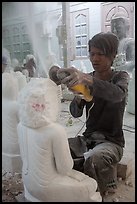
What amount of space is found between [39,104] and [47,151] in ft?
0.71

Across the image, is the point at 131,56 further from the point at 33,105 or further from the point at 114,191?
the point at 33,105

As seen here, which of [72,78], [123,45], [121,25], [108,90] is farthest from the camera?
[121,25]

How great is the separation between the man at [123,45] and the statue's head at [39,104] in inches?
116

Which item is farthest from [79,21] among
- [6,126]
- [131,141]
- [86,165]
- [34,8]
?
[86,165]

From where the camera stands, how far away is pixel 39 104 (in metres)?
1.15

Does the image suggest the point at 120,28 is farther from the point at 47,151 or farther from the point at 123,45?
the point at 47,151

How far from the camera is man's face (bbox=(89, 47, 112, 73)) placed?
148 cm

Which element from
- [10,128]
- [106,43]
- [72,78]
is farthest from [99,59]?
[10,128]

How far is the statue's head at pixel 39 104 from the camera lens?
1150 mm

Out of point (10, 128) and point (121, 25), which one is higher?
point (121, 25)

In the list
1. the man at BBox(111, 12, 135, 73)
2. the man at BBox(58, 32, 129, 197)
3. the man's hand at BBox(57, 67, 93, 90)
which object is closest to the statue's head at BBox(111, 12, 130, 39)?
the man at BBox(111, 12, 135, 73)

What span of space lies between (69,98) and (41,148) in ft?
10.9

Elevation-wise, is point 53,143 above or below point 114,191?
above

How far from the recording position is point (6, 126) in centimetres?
176
